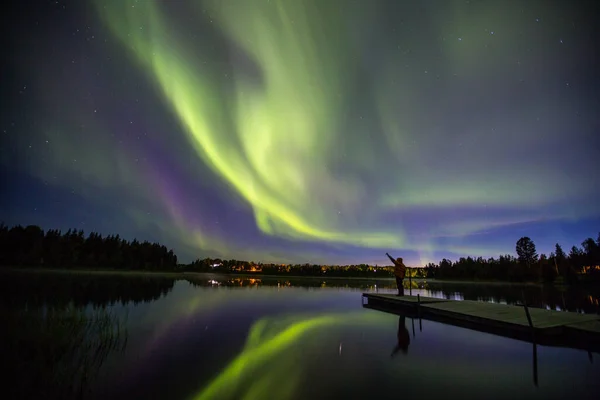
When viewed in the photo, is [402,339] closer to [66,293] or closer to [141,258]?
[66,293]

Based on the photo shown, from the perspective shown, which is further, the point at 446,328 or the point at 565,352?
the point at 446,328

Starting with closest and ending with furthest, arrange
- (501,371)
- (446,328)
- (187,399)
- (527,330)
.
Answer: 1. (187,399)
2. (501,371)
3. (527,330)
4. (446,328)

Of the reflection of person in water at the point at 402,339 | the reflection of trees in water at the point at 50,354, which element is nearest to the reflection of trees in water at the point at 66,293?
the reflection of trees in water at the point at 50,354

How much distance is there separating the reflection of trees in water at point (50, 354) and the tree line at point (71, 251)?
11374 cm

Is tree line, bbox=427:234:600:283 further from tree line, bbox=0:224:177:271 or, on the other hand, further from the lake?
tree line, bbox=0:224:177:271

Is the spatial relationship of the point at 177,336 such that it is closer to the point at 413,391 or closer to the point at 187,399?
the point at 187,399

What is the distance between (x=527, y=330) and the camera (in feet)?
46.9

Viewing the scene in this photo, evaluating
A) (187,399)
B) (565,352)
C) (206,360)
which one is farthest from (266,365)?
(565,352)

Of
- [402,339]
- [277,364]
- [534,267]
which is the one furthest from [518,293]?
[534,267]

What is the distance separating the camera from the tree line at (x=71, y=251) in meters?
102

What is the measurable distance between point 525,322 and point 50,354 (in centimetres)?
1805

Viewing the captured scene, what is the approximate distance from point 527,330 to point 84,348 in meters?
17.4

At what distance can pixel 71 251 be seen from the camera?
4525 inches

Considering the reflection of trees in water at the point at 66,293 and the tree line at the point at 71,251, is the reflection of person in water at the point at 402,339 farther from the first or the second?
the tree line at the point at 71,251
